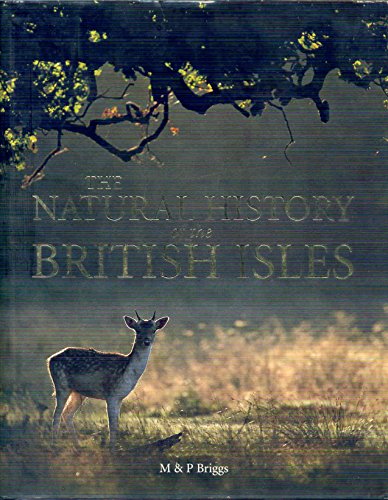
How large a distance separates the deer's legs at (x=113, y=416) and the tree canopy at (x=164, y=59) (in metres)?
1.64

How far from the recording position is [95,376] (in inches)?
417

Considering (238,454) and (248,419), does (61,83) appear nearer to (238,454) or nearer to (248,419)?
(248,419)

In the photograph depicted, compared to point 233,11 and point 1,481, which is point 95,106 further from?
point 1,481

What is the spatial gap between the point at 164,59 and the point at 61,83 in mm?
719

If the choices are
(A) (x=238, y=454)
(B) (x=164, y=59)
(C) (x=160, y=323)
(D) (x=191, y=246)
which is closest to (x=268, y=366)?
(A) (x=238, y=454)

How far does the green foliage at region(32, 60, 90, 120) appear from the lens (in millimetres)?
10594

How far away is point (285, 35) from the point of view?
1056 cm

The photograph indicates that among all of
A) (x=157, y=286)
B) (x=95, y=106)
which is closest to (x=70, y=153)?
(x=95, y=106)

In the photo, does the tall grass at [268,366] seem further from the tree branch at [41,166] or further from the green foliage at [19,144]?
the green foliage at [19,144]

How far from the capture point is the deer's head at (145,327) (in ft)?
Answer: 34.7

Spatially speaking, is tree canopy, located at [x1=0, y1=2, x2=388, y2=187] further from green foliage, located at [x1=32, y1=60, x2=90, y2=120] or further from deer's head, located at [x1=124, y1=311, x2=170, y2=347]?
deer's head, located at [x1=124, y1=311, x2=170, y2=347]

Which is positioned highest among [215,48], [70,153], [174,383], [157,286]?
[215,48]

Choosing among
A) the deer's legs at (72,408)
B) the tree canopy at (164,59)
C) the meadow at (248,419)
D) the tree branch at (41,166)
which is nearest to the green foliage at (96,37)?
the tree canopy at (164,59)

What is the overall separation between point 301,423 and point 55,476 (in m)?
1.71
